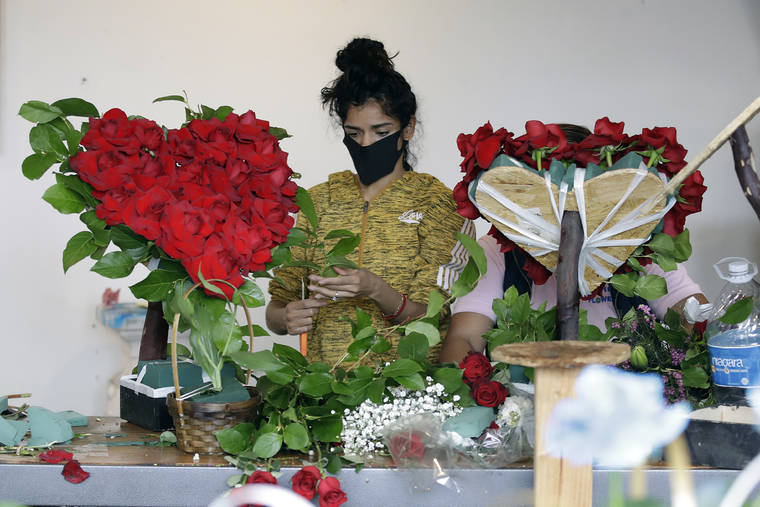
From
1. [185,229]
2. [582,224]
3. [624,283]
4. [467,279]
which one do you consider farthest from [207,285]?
[624,283]

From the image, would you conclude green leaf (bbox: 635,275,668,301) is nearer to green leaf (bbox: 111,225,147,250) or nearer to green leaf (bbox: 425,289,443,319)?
green leaf (bbox: 425,289,443,319)

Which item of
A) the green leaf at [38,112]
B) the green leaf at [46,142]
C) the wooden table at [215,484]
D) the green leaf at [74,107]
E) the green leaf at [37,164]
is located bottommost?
the wooden table at [215,484]

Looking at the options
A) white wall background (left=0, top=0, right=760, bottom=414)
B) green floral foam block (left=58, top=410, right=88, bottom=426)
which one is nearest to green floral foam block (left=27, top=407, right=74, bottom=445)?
green floral foam block (left=58, top=410, right=88, bottom=426)

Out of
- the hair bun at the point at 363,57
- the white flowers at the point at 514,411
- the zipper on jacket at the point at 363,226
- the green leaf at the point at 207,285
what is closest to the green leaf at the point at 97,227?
the green leaf at the point at 207,285

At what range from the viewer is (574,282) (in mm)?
1070

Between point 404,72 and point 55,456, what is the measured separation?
2.22 meters

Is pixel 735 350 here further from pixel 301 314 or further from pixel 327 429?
pixel 301 314

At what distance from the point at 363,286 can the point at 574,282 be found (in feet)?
2.01

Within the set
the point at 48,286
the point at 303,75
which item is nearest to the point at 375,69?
the point at 303,75

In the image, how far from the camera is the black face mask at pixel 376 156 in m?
1.82

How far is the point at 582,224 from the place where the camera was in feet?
3.47

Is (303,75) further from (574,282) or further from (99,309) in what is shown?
(574,282)

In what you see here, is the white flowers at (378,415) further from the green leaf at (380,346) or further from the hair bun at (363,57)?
the hair bun at (363,57)

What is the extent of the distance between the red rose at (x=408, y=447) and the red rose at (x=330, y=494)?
0.11 meters
